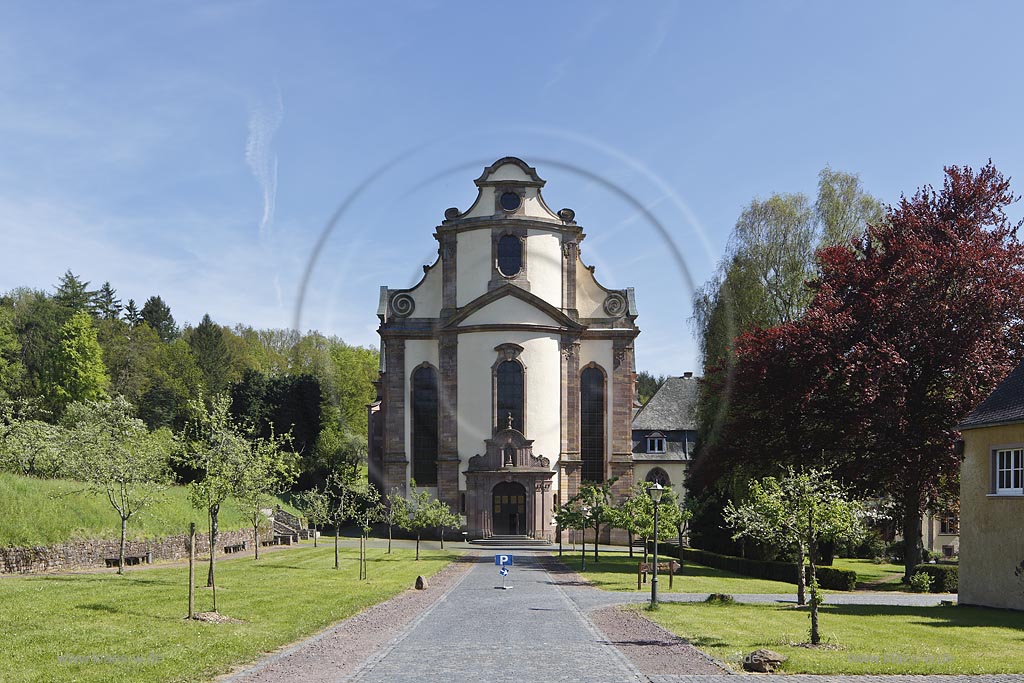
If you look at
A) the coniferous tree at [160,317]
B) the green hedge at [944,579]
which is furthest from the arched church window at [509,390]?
the coniferous tree at [160,317]

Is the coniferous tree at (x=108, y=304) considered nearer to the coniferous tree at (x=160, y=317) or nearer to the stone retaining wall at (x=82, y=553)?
the coniferous tree at (x=160, y=317)

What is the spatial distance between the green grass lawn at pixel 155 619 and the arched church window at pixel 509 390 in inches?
1236

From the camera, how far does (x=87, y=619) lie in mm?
21328

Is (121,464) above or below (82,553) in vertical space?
above

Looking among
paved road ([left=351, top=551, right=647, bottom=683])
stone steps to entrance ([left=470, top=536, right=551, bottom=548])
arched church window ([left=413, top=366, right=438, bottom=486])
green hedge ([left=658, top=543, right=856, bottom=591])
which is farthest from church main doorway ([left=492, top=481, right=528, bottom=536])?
paved road ([left=351, top=551, right=647, bottom=683])

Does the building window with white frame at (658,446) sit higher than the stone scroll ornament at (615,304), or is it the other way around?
the stone scroll ornament at (615,304)

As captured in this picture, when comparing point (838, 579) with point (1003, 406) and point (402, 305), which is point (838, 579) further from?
point (402, 305)

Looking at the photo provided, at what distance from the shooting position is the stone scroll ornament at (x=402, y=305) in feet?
240

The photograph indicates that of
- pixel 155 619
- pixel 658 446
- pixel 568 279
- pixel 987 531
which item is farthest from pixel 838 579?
pixel 658 446

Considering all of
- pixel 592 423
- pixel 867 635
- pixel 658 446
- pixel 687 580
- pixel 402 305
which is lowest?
pixel 687 580

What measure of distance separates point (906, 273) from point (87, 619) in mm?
29640

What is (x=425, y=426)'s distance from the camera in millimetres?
71750

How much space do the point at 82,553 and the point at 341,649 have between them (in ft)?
73.4

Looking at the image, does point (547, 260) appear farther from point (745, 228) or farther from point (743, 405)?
point (743, 405)
